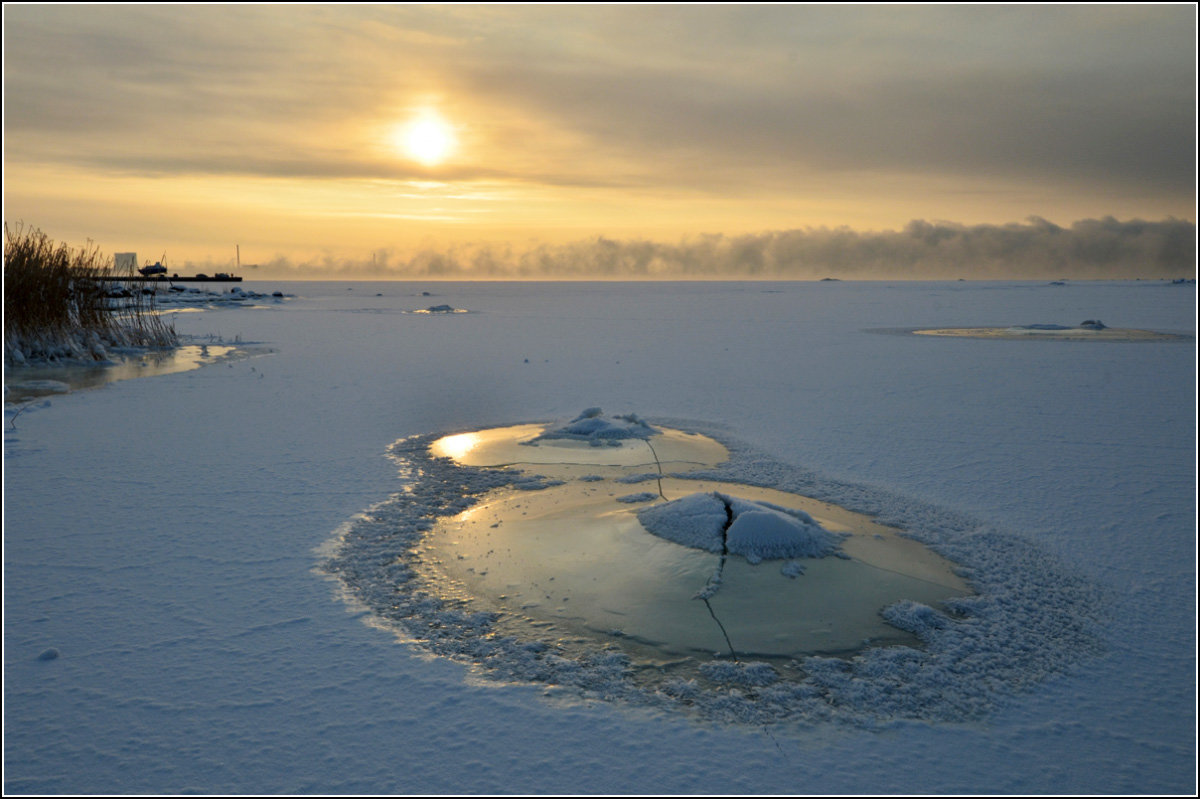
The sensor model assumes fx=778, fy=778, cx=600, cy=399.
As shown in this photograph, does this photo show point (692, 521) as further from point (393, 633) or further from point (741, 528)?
point (393, 633)

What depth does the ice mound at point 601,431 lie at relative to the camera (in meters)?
7.04

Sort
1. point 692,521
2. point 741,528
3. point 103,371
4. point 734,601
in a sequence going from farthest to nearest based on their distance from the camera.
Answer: point 103,371 < point 692,521 < point 741,528 < point 734,601

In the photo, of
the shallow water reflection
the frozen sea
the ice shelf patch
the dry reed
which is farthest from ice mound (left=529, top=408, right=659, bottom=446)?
the dry reed

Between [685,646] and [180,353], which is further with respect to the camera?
[180,353]

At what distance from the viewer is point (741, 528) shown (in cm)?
410

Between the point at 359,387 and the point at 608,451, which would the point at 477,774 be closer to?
the point at 608,451

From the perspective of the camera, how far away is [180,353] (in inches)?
603

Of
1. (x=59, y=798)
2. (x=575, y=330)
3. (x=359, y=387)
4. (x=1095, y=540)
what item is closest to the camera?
(x=59, y=798)

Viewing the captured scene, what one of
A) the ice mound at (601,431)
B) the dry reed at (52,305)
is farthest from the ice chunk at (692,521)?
the dry reed at (52,305)

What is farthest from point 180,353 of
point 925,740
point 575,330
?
point 925,740

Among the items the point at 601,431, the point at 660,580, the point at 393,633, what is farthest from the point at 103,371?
the point at 660,580

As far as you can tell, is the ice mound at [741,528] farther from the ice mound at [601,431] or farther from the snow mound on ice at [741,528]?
the ice mound at [601,431]

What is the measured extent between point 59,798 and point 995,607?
12.0 ft

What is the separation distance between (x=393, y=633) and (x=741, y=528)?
1.83 meters
